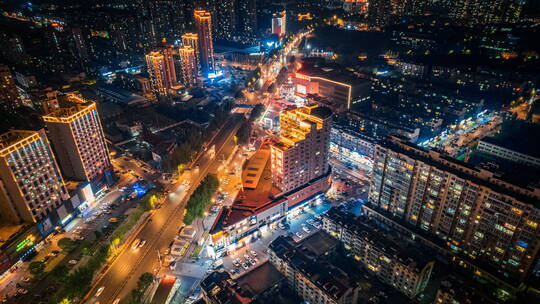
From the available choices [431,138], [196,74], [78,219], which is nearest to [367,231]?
[431,138]

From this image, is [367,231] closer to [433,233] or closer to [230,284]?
[433,233]

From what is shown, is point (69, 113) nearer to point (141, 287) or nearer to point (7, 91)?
point (141, 287)

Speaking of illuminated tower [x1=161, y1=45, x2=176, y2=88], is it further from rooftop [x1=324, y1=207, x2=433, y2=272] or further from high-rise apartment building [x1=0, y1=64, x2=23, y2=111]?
rooftop [x1=324, y1=207, x2=433, y2=272]

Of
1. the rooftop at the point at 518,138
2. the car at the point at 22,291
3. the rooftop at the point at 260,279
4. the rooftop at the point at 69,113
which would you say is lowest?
the car at the point at 22,291

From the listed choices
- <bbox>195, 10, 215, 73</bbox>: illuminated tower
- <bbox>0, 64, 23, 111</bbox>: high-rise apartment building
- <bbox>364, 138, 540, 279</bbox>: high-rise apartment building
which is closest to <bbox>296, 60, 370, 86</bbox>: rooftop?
<bbox>195, 10, 215, 73</bbox>: illuminated tower

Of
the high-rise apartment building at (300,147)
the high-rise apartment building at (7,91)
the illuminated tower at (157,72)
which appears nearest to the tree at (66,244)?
the high-rise apartment building at (300,147)

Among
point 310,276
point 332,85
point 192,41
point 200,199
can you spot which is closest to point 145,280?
point 200,199

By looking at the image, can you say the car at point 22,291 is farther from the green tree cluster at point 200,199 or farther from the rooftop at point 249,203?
the rooftop at point 249,203
